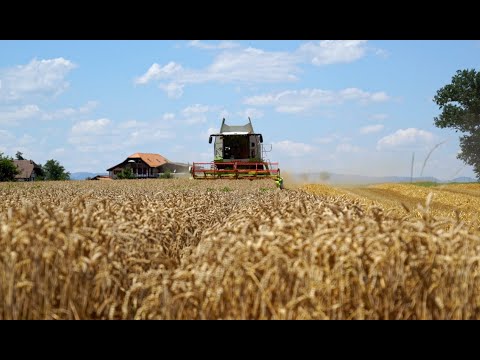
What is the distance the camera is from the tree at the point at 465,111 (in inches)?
2221

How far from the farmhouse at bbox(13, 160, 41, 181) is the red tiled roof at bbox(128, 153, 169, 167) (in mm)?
17119

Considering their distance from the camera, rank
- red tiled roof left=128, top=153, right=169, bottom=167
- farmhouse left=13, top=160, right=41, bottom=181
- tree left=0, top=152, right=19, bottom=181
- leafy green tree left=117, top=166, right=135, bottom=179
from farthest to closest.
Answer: red tiled roof left=128, top=153, right=169, bottom=167 < farmhouse left=13, top=160, right=41, bottom=181 < leafy green tree left=117, top=166, right=135, bottom=179 < tree left=0, top=152, right=19, bottom=181

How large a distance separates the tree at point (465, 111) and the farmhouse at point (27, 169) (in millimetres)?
68082

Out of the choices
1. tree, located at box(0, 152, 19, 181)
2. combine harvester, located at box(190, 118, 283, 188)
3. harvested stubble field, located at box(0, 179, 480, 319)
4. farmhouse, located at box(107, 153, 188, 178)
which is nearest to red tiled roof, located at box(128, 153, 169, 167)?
farmhouse, located at box(107, 153, 188, 178)

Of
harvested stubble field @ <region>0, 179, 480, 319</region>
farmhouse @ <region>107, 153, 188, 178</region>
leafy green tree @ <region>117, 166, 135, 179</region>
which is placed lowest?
harvested stubble field @ <region>0, 179, 480, 319</region>

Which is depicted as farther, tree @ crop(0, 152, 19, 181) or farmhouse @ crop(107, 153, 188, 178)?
farmhouse @ crop(107, 153, 188, 178)

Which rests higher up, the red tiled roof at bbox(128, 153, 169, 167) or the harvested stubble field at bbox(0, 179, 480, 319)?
the red tiled roof at bbox(128, 153, 169, 167)

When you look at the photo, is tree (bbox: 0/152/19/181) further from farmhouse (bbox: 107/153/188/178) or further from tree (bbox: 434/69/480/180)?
tree (bbox: 434/69/480/180)

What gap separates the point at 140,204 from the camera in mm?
9523

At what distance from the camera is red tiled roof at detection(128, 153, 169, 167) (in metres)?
109

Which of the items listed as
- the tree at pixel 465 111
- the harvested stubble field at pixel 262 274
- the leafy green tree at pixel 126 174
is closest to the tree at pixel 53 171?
the leafy green tree at pixel 126 174

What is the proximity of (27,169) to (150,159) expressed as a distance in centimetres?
2223
